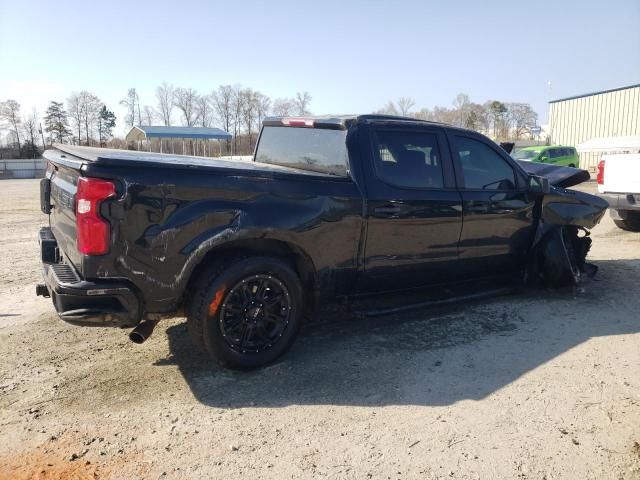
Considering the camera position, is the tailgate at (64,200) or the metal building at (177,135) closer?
the tailgate at (64,200)

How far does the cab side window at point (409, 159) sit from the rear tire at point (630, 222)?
708 centimetres

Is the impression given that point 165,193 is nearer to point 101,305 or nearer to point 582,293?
point 101,305

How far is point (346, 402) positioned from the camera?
3451 millimetres

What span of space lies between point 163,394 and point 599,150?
4112 centimetres

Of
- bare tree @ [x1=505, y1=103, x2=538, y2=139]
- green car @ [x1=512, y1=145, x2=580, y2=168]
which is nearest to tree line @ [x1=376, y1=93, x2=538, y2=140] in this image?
bare tree @ [x1=505, y1=103, x2=538, y2=139]

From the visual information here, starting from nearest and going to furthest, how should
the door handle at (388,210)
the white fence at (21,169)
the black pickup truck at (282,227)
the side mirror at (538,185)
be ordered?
the black pickup truck at (282,227), the door handle at (388,210), the side mirror at (538,185), the white fence at (21,169)

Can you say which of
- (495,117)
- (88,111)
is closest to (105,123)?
(88,111)

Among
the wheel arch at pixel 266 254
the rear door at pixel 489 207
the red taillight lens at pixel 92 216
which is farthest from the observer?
the rear door at pixel 489 207

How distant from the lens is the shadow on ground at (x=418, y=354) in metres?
3.58

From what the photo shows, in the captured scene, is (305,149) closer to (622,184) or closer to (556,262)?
(556,262)

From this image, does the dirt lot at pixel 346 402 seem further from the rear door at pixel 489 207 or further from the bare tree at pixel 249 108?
the bare tree at pixel 249 108

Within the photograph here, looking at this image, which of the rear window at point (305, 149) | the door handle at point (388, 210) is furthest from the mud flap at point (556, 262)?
the rear window at point (305, 149)

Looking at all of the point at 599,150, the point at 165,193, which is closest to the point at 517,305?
the point at 165,193

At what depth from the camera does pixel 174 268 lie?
3.46 m
